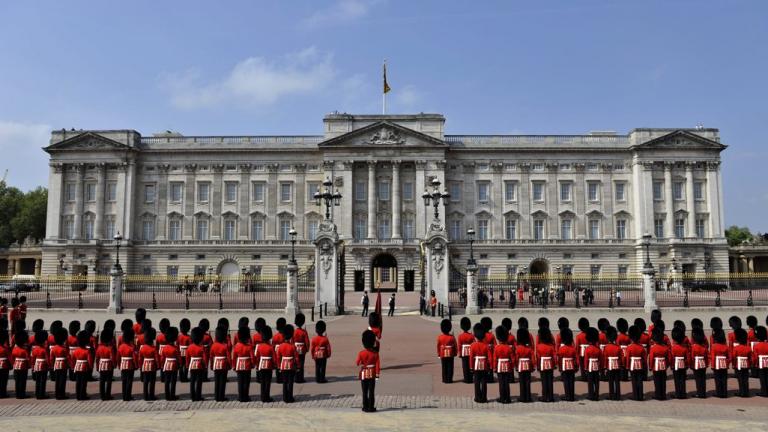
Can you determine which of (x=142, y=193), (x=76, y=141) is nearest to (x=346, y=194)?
(x=142, y=193)

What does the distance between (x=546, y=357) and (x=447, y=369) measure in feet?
8.61

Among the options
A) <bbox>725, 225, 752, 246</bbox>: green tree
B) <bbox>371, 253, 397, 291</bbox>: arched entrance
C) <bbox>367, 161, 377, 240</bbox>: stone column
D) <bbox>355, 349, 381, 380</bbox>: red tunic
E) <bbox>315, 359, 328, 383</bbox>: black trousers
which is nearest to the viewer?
<bbox>355, 349, 381, 380</bbox>: red tunic

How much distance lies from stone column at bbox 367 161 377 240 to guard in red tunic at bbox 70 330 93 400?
47635mm

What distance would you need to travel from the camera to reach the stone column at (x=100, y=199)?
196 ft

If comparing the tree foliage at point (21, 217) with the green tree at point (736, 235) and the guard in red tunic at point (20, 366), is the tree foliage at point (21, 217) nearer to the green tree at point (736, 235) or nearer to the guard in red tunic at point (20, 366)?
the guard in red tunic at point (20, 366)

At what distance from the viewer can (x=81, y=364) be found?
1096cm

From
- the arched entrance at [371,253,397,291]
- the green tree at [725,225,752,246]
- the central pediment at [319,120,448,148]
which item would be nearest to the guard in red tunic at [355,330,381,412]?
the arched entrance at [371,253,397,291]

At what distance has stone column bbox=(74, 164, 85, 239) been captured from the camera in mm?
59878

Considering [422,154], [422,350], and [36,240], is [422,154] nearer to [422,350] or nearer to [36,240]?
[422,350]

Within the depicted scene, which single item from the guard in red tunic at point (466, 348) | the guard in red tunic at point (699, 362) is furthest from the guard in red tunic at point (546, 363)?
the guard in red tunic at point (699, 362)

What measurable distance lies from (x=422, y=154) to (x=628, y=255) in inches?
934

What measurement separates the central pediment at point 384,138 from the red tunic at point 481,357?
1946 inches

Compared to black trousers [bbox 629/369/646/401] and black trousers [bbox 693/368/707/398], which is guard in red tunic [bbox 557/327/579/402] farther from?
black trousers [bbox 693/368/707/398]

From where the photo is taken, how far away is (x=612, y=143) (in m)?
61.9
